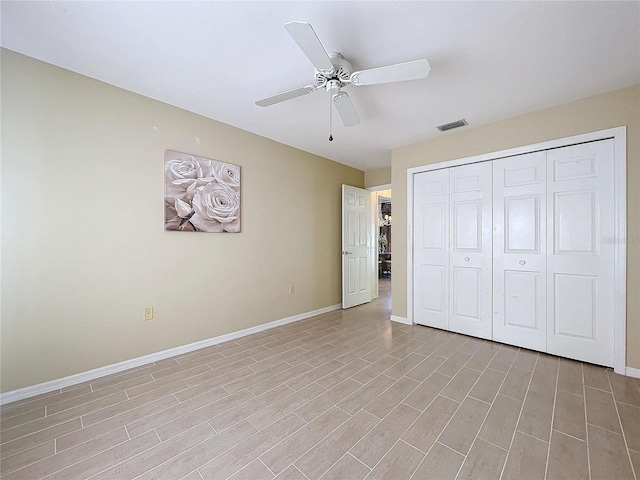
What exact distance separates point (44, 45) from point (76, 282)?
69.5 inches

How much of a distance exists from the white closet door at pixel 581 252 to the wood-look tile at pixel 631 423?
2.37 ft

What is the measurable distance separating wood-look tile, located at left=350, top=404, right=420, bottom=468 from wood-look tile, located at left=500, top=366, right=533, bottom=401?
0.83 m

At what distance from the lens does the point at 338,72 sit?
1.91 m

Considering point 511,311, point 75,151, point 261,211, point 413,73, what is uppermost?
point 413,73

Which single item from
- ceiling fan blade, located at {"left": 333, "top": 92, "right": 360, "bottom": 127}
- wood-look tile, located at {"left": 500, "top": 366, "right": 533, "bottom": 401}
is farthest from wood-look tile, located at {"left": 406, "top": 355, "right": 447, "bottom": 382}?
ceiling fan blade, located at {"left": 333, "top": 92, "right": 360, "bottom": 127}

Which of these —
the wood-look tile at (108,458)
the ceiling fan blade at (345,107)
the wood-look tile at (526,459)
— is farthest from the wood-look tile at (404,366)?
the ceiling fan blade at (345,107)

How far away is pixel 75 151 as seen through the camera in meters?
2.22

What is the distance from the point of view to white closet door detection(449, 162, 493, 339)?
10.3 ft

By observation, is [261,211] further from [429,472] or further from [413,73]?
[429,472]

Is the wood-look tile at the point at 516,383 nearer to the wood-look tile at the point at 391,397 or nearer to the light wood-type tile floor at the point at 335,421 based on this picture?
the light wood-type tile floor at the point at 335,421

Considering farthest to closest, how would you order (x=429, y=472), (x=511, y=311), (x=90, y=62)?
(x=511, y=311), (x=90, y=62), (x=429, y=472)

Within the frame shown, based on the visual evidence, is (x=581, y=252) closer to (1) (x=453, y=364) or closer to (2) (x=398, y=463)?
(1) (x=453, y=364)

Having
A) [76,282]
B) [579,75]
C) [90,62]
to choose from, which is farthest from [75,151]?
[579,75]

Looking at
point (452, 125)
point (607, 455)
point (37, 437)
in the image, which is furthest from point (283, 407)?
point (452, 125)
